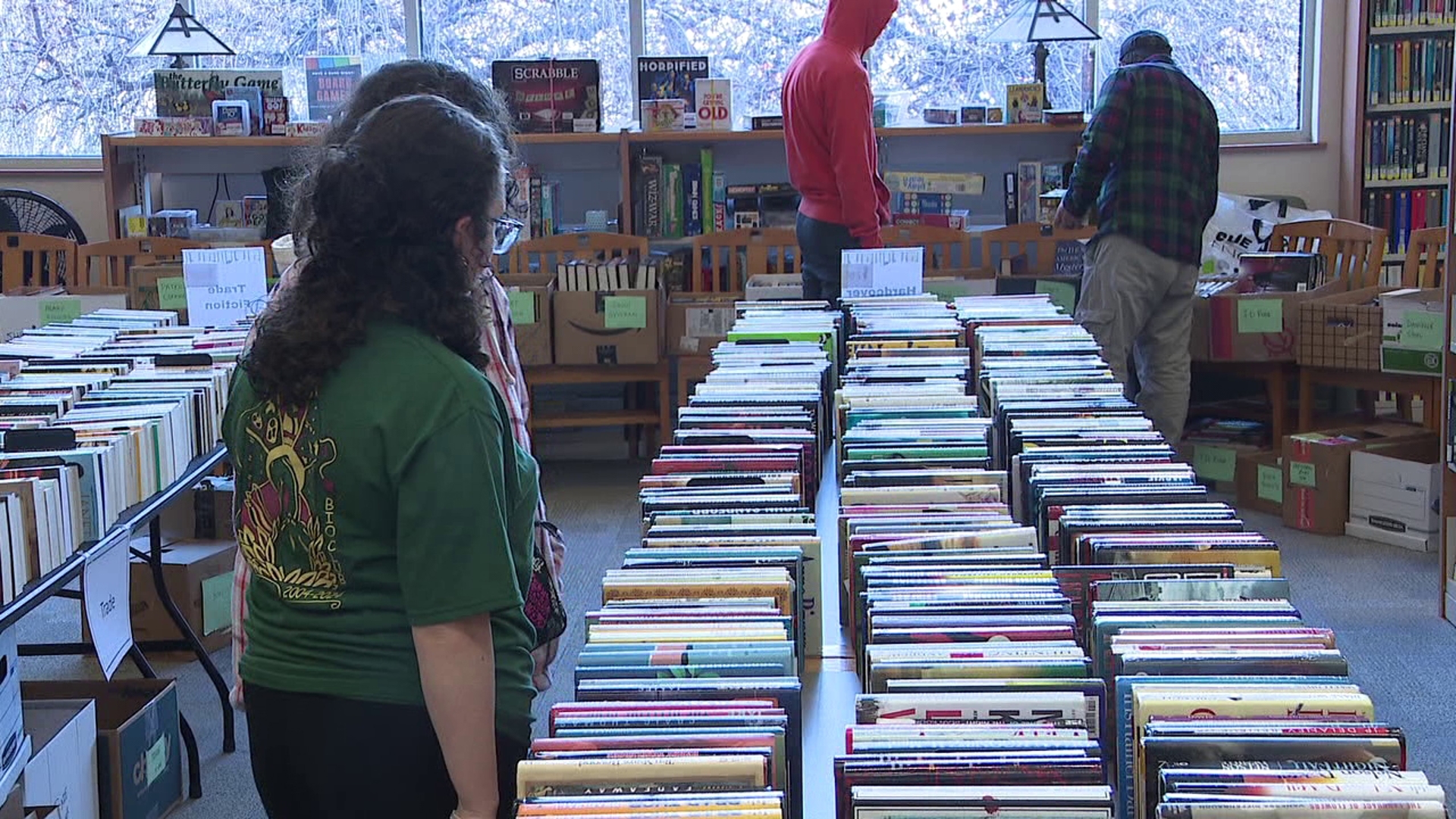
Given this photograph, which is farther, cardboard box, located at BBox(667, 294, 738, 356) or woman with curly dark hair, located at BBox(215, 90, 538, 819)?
cardboard box, located at BBox(667, 294, 738, 356)

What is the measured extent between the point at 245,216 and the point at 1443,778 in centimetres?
519

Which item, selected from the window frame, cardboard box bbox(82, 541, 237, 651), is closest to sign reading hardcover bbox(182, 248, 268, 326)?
cardboard box bbox(82, 541, 237, 651)

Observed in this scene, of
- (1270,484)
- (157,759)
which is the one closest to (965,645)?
(157,759)

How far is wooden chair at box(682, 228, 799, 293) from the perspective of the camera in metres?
6.20

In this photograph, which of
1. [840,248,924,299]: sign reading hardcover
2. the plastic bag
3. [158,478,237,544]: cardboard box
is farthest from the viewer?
the plastic bag

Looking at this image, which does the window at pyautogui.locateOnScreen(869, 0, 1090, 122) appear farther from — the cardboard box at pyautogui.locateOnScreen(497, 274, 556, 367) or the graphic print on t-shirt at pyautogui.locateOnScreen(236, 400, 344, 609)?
the graphic print on t-shirt at pyautogui.locateOnScreen(236, 400, 344, 609)

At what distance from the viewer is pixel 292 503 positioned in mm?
1641

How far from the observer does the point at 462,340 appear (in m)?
1.65

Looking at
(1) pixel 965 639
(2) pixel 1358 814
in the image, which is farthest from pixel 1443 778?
(2) pixel 1358 814

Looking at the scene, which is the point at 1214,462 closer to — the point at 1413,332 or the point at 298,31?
the point at 1413,332

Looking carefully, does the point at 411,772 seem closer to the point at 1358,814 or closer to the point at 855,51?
the point at 1358,814

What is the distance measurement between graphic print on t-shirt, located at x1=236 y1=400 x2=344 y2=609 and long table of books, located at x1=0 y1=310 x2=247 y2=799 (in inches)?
44.1

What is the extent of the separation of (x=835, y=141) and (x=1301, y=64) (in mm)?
3508

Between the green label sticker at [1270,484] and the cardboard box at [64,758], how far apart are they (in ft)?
12.8
